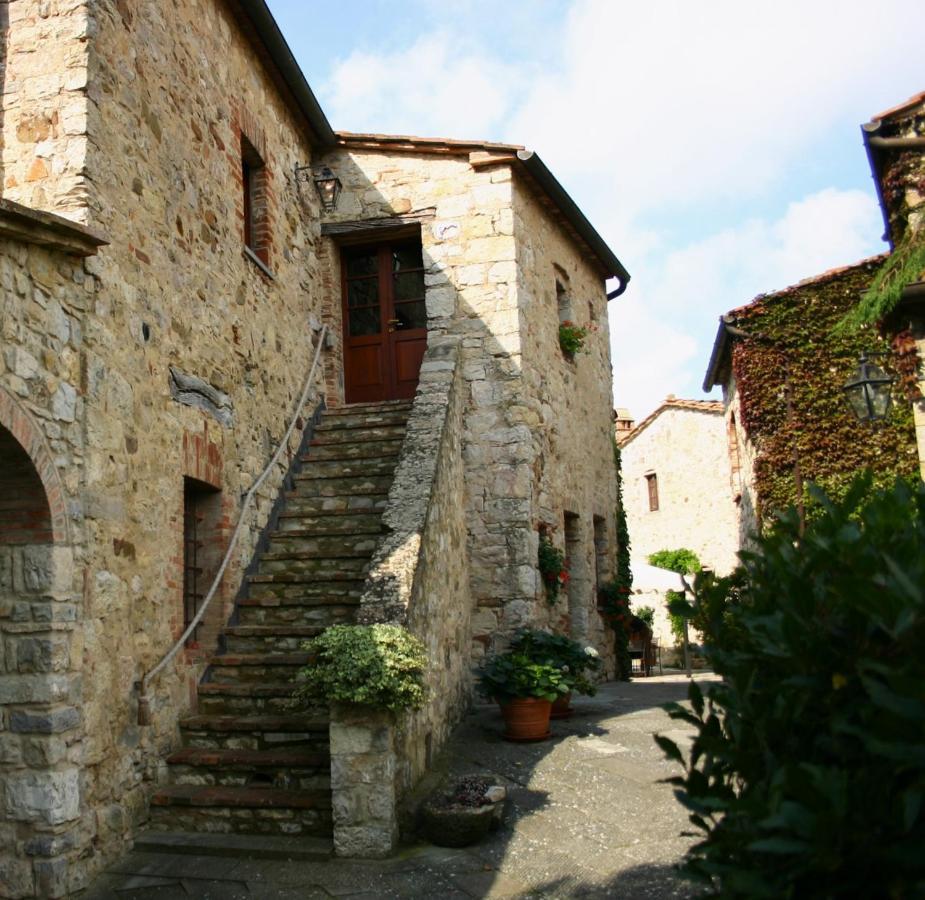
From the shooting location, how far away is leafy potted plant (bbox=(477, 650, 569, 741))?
6.45m

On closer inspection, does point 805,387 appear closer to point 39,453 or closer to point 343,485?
point 343,485

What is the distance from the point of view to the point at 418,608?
5676 mm

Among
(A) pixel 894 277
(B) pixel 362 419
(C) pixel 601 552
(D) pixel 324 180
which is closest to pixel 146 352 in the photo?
(B) pixel 362 419

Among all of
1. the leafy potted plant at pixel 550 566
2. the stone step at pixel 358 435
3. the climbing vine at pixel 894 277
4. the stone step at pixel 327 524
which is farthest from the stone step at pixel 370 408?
the climbing vine at pixel 894 277

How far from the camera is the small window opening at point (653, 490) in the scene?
21.2 m

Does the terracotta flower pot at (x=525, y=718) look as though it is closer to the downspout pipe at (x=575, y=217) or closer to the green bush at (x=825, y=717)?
the green bush at (x=825, y=717)

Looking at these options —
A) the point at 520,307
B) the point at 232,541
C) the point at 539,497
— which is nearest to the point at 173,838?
the point at 232,541

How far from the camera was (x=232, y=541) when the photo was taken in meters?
6.43

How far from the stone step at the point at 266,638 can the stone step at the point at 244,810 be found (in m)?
1.16

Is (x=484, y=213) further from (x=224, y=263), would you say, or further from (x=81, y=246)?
(x=81, y=246)

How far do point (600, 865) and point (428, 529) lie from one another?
7.91 feet

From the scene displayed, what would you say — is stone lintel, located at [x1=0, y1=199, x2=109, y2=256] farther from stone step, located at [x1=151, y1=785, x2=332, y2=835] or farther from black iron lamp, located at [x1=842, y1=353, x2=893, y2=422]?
black iron lamp, located at [x1=842, y1=353, x2=893, y2=422]

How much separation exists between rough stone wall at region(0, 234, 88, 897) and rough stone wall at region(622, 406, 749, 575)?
15979 mm

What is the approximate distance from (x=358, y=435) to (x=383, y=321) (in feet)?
5.83
